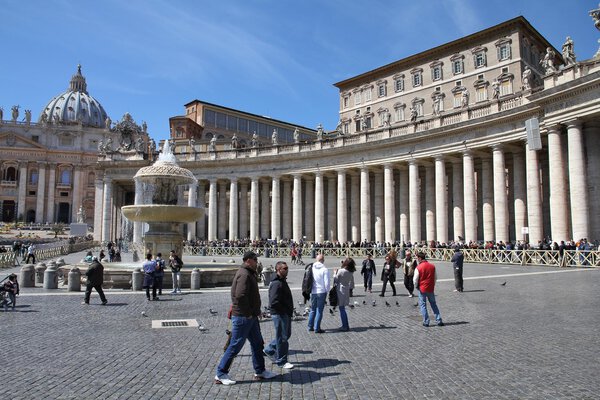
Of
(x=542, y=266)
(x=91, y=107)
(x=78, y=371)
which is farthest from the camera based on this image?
(x=91, y=107)

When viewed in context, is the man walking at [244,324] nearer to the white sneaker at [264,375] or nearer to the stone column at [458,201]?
the white sneaker at [264,375]

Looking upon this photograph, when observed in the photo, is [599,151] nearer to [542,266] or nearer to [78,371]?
[542,266]

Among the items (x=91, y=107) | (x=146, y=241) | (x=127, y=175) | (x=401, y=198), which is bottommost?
(x=146, y=241)

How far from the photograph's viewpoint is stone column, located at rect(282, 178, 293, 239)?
57.5 meters

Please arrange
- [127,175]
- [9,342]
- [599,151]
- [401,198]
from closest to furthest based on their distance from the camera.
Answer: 1. [9,342]
2. [599,151]
3. [401,198]
4. [127,175]

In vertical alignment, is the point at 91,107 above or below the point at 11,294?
above

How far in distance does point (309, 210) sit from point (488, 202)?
2173 cm

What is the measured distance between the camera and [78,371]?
761 centimetres

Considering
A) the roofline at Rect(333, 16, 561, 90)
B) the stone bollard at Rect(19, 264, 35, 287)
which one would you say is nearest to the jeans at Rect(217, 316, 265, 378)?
the stone bollard at Rect(19, 264, 35, 287)

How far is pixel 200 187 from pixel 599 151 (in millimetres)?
44433

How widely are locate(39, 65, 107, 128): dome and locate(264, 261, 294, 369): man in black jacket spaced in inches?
5809

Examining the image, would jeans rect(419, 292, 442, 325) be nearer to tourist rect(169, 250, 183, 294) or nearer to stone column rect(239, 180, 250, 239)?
tourist rect(169, 250, 183, 294)

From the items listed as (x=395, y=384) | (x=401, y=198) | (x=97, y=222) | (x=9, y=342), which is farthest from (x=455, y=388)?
(x=97, y=222)

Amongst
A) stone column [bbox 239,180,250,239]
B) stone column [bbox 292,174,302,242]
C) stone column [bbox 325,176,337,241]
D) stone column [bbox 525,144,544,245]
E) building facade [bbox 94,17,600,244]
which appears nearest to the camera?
building facade [bbox 94,17,600,244]
